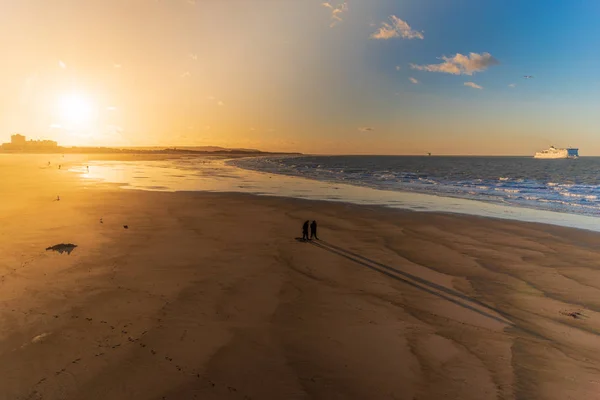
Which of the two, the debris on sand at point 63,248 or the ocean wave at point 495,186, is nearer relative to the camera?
the debris on sand at point 63,248

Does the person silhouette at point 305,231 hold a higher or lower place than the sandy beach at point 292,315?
higher

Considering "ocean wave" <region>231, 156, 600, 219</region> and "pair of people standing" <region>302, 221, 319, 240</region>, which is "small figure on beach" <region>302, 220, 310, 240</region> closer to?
"pair of people standing" <region>302, 221, 319, 240</region>

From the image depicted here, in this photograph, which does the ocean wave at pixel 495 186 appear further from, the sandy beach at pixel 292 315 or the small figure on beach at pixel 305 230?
the small figure on beach at pixel 305 230

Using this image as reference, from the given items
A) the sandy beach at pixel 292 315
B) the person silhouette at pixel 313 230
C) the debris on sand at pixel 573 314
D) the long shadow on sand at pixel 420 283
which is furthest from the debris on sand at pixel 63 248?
the debris on sand at pixel 573 314

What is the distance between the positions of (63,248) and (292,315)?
9872mm

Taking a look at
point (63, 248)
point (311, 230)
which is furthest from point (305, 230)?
point (63, 248)

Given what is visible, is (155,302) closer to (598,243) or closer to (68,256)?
(68,256)

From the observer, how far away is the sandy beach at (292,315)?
5805mm

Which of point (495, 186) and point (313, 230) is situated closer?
point (313, 230)

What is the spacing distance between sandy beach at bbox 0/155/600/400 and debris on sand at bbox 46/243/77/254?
446 mm

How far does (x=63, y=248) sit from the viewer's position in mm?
13047

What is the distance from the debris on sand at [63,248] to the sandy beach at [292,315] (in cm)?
45

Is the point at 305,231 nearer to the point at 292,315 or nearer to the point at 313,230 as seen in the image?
the point at 313,230

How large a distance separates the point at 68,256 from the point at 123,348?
7.32m
